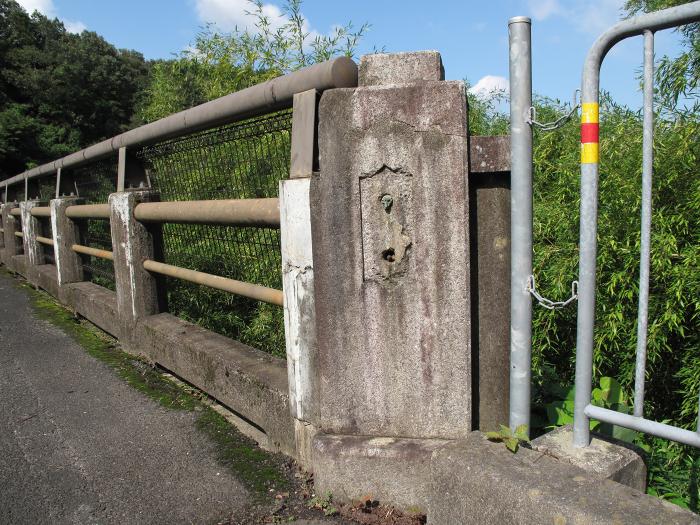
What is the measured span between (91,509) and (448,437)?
145cm

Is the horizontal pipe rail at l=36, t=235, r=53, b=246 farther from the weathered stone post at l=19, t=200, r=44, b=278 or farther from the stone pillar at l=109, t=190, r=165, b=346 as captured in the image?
the stone pillar at l=109, t=190, r=165, b=346

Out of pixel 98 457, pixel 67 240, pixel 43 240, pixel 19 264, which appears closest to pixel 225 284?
pixel 98 457

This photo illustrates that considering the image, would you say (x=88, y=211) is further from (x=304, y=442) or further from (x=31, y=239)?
(x=304, y=442)

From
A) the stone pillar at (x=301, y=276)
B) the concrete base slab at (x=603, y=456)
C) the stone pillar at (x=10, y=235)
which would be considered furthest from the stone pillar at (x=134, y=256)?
the stone pillar at (x=10, y=235)

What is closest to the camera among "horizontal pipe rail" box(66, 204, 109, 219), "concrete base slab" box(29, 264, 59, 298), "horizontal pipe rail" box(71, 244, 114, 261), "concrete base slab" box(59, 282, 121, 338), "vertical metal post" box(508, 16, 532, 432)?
"vertical metal post" box(508, 16, 532, 432)

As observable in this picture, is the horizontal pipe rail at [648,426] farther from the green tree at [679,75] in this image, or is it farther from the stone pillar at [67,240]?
the stone pillar at [67,240]

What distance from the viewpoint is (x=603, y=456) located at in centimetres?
184

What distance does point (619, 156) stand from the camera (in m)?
3.15

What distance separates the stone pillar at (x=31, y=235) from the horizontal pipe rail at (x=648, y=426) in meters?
8.15

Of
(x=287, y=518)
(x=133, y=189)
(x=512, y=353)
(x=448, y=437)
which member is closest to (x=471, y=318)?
(x=512, y=353)

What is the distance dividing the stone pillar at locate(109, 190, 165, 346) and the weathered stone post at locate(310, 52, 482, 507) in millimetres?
2403

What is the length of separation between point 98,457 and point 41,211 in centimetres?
601

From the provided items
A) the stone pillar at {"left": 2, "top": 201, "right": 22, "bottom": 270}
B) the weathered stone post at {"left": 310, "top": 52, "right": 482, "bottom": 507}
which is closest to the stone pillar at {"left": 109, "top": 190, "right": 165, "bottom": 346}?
the weathered stone post at {"left": 310, "top": 52, "right": 482, "bottom": 507}

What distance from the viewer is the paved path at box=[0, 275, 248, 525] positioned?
2389 mm
